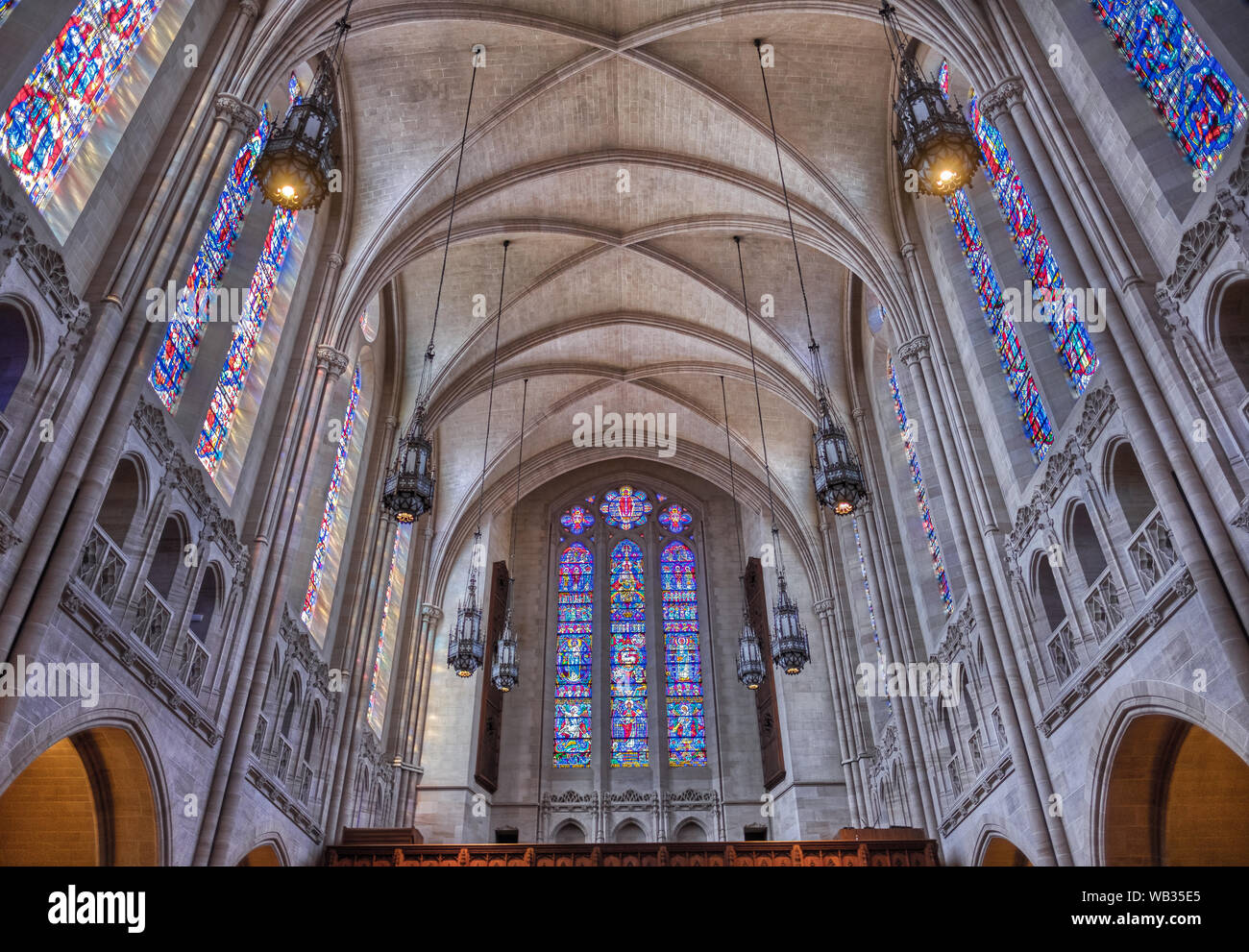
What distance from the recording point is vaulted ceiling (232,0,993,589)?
1648cm

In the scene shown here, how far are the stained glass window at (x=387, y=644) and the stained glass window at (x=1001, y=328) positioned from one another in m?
12.1

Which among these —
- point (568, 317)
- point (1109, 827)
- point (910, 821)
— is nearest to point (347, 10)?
point (568, 317)

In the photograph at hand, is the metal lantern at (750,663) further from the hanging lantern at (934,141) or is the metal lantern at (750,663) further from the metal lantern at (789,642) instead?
the hanging lantern at (934,141)

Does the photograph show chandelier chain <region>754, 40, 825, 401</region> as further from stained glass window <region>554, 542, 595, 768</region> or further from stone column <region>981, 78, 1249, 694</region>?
stained glass window <region>554, 542, 595, 768</region>

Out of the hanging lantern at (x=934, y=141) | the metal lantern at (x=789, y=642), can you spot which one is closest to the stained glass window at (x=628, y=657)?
the metal lantern at (x=789, y=642)

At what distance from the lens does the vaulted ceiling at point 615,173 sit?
1648 cm

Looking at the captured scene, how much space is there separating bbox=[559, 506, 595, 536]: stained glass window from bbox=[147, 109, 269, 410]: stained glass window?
15.1 meters

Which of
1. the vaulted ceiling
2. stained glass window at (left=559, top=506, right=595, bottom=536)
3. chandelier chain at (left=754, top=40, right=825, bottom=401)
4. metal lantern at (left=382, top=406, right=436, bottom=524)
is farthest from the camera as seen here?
stained glass window at (left=559, top=506, right=595, bottom=536)

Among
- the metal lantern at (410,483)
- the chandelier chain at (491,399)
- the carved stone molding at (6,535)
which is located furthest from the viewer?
the chandelier chain at (491,399)

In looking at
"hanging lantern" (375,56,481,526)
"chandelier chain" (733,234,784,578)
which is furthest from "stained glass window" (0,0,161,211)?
"chandelier chain" (733,234,784,578)

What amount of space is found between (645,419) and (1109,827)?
17.9 m

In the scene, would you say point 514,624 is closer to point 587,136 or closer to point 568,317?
point 568,317

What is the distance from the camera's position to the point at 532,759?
79.8 ft

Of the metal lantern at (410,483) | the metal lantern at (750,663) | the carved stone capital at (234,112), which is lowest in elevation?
the metal lantern at (410,483)
